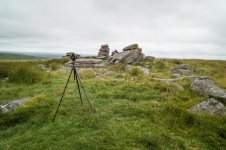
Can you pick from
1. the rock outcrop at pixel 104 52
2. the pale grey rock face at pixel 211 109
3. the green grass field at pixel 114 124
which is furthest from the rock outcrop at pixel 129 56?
the pale grey rock face at pixel 211 109

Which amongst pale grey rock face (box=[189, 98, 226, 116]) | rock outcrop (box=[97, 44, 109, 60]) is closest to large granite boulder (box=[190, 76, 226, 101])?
pale grey rock face (box=[189, 98, 226, 116])

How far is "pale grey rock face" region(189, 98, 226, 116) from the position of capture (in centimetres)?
829

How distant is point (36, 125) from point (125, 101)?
4348 mm

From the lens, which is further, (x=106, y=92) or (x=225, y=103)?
(x=106, y=92)

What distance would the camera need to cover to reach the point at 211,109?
8.46 m

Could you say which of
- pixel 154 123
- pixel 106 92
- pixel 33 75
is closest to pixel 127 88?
pixel 106 92

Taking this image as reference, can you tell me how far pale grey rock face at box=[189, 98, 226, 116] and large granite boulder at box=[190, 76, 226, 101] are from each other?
1.07 m

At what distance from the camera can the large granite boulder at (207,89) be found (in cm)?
973

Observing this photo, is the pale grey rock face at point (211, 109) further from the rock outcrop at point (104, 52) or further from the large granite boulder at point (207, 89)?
the rock outcrop at point (104, 52)

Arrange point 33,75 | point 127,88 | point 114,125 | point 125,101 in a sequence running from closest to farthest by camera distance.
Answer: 1. point 114,125
2. point 125,101
3. point 127,88
4. point 33,75

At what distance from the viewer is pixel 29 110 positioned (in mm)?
8797

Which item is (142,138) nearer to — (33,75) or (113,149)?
(113,149)

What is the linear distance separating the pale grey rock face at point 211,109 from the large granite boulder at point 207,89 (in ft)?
3.51

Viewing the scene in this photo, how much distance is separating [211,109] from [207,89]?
2.70 m
